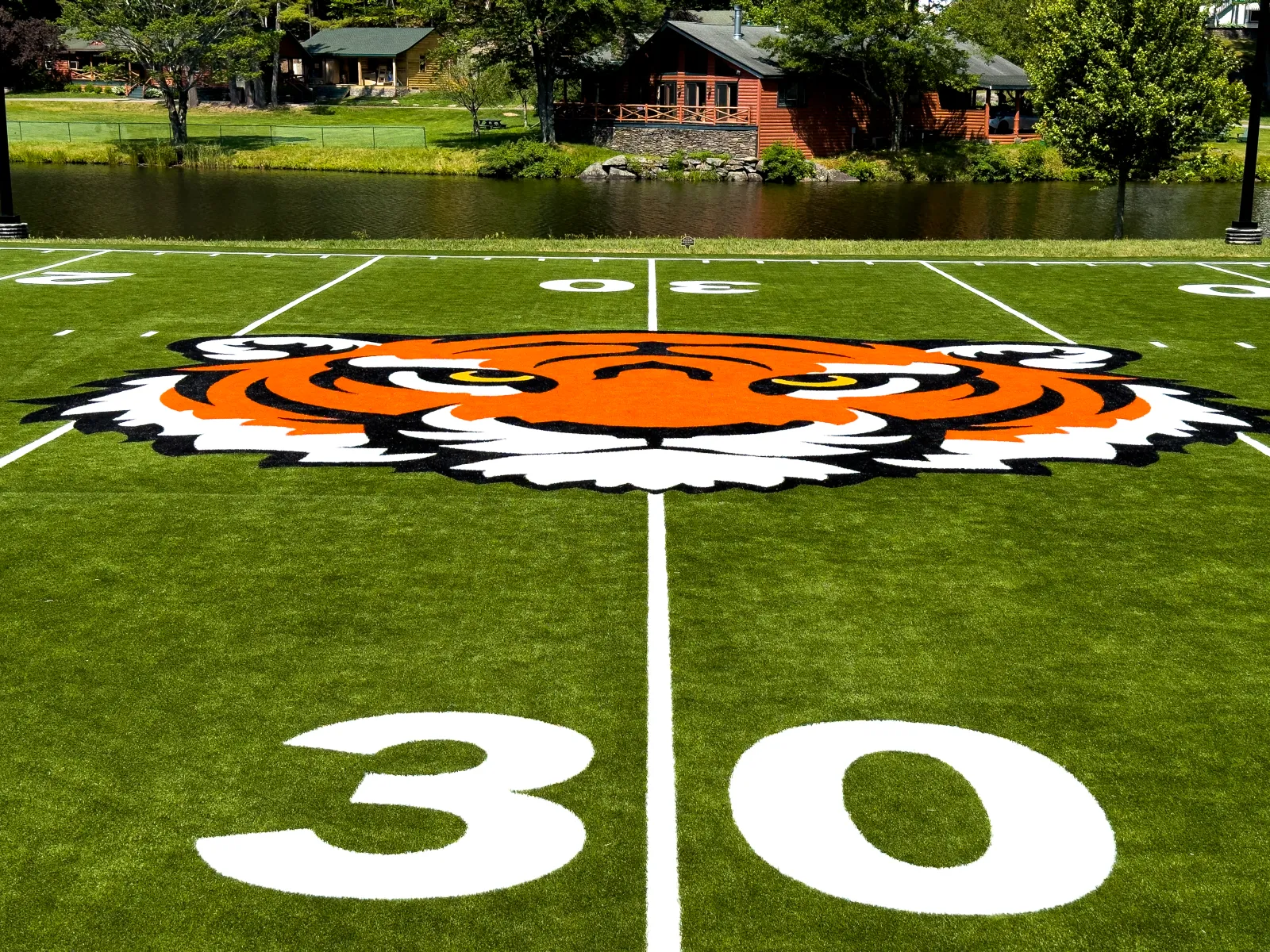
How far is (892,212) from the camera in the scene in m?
53.2

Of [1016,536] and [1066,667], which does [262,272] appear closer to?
[1016,536]

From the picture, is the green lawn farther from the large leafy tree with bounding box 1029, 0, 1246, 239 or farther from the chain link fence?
the large leafy tree with bounding box 1029, 0, 1246, 239

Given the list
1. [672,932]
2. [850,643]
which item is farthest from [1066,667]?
[672,932]

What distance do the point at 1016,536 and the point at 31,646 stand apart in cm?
685

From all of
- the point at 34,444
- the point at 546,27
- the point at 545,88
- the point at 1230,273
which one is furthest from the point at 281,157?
the point at 34,444

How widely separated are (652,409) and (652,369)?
6.91 ft

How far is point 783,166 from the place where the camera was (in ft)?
219

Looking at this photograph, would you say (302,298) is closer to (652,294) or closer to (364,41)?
(652,294)

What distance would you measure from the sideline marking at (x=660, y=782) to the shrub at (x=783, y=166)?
59.8 m

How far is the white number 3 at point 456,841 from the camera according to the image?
18.4 feet

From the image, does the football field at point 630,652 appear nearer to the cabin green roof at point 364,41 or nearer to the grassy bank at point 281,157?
the grassy bank at point 281,157

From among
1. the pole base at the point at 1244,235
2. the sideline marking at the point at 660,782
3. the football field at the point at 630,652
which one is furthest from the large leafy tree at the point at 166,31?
the sideline marking at the point at 660,782

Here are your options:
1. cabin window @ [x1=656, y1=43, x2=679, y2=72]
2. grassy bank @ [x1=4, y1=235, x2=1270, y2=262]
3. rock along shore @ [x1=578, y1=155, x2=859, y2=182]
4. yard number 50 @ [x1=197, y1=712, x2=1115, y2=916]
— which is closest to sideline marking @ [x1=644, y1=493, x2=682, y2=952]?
yard number 50 @ [x1=197, y1=712, x2=1115, y2=916]

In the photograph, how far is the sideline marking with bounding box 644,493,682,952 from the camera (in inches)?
212
